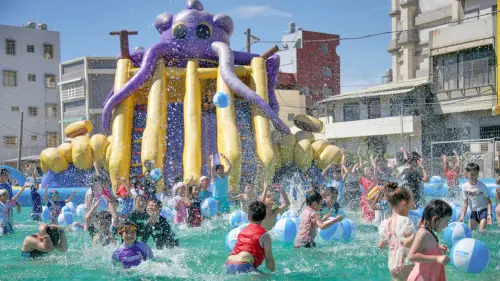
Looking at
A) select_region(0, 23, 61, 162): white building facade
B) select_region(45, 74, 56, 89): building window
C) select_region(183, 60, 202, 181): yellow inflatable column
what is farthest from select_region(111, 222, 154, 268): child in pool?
select_region(45, 74, 56, 89): building window

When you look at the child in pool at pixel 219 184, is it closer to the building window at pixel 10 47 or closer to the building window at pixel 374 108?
the building window at pixel 374 108

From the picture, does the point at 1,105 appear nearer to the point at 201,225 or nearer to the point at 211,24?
the point at 211,24

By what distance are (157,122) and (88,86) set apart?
94.4 feet

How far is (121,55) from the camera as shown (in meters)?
15.8

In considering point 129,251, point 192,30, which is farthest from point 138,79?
point 129,251

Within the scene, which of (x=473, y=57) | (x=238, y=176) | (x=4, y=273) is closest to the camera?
(x=4, y=273)

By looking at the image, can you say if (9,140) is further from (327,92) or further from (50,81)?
(327,92)

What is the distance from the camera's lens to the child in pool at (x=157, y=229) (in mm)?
7195

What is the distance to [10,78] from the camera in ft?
144

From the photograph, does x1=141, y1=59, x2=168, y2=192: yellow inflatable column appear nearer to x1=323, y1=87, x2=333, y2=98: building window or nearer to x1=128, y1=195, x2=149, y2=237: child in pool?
x1=128, y1=195, x2=149, y2=237: child in pool

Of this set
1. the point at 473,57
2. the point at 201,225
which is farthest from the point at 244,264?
the point at 473,57

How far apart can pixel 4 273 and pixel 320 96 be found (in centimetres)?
3957

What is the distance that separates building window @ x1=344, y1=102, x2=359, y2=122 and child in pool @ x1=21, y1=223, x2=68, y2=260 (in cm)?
2691

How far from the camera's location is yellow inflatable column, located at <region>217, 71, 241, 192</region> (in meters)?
13.3
